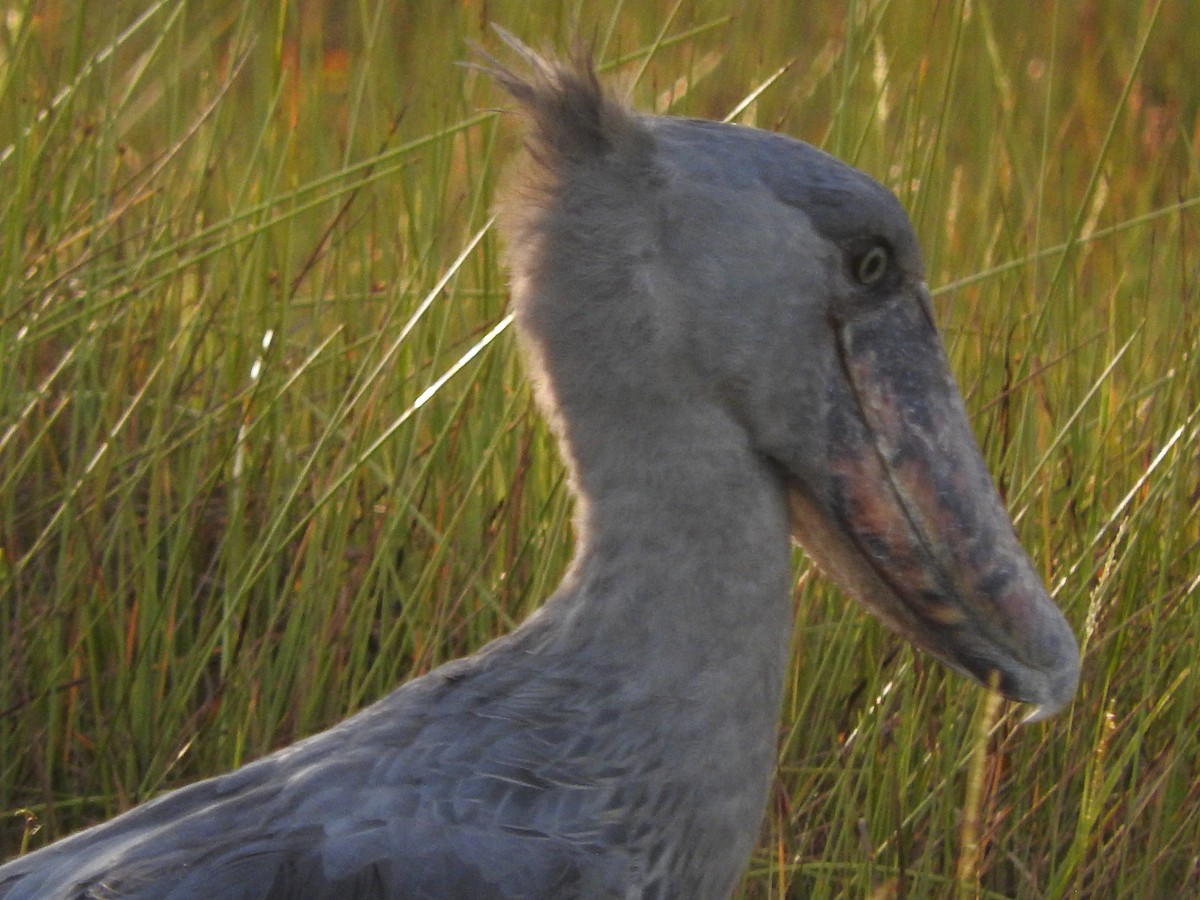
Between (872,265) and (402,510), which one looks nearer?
(872,265)

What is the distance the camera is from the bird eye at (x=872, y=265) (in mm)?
1918

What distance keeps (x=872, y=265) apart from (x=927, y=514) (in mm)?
256

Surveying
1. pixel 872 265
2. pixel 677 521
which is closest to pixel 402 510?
pixel 677 521

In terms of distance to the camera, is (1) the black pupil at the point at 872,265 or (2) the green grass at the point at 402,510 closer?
(1) the black pupil at the point at 872,265

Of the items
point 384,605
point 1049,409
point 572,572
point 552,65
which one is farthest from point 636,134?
point 1049,409

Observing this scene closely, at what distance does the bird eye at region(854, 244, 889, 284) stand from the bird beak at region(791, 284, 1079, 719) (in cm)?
3

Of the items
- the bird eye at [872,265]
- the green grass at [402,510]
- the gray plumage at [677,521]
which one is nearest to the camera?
the gray plumage at [677,521]

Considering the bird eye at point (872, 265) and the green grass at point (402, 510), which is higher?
the bird eye at point (872, 265)

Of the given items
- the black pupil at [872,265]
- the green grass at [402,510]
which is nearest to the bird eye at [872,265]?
the black pupil at [872,265]

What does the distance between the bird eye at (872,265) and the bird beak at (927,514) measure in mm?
33

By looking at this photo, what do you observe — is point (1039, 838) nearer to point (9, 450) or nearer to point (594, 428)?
point (594, 428)

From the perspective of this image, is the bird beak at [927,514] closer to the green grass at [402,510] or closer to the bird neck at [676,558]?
the bird neck at [676,558]

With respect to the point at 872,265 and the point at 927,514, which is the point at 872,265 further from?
the point at 927,514

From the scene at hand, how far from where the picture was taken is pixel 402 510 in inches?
101
